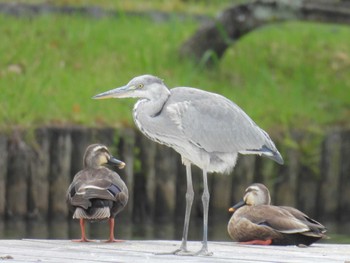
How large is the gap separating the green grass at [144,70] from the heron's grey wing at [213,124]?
6.22 metres

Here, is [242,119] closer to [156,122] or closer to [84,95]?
[156,122]

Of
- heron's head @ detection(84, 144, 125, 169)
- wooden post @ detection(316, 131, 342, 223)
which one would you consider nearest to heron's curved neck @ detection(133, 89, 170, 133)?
heron's head @ detection(84, 144, 125, 169)

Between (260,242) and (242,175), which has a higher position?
(242,175)

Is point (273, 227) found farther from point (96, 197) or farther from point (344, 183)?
point (344, 183)

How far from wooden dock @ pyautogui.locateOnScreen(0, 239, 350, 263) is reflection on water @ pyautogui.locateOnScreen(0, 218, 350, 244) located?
392 cm

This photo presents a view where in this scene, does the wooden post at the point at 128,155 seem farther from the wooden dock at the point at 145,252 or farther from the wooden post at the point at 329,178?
the wooden dock at the point at 145,252

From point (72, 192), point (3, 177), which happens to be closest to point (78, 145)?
point (3, 177)

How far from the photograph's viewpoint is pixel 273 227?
34.4ft

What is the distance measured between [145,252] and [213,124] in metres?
1.08

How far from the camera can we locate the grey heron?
9.42m

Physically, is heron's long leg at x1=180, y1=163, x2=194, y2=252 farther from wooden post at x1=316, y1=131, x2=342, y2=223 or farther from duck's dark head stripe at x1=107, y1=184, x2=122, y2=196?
wooden post at x1=316, y1=131, x2=342, y2=223

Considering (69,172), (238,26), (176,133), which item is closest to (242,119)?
(176,133)

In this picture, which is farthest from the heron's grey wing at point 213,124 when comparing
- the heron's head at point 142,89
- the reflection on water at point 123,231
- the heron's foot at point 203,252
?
the reflection on water at point 123,231

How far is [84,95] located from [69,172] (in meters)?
1.44
